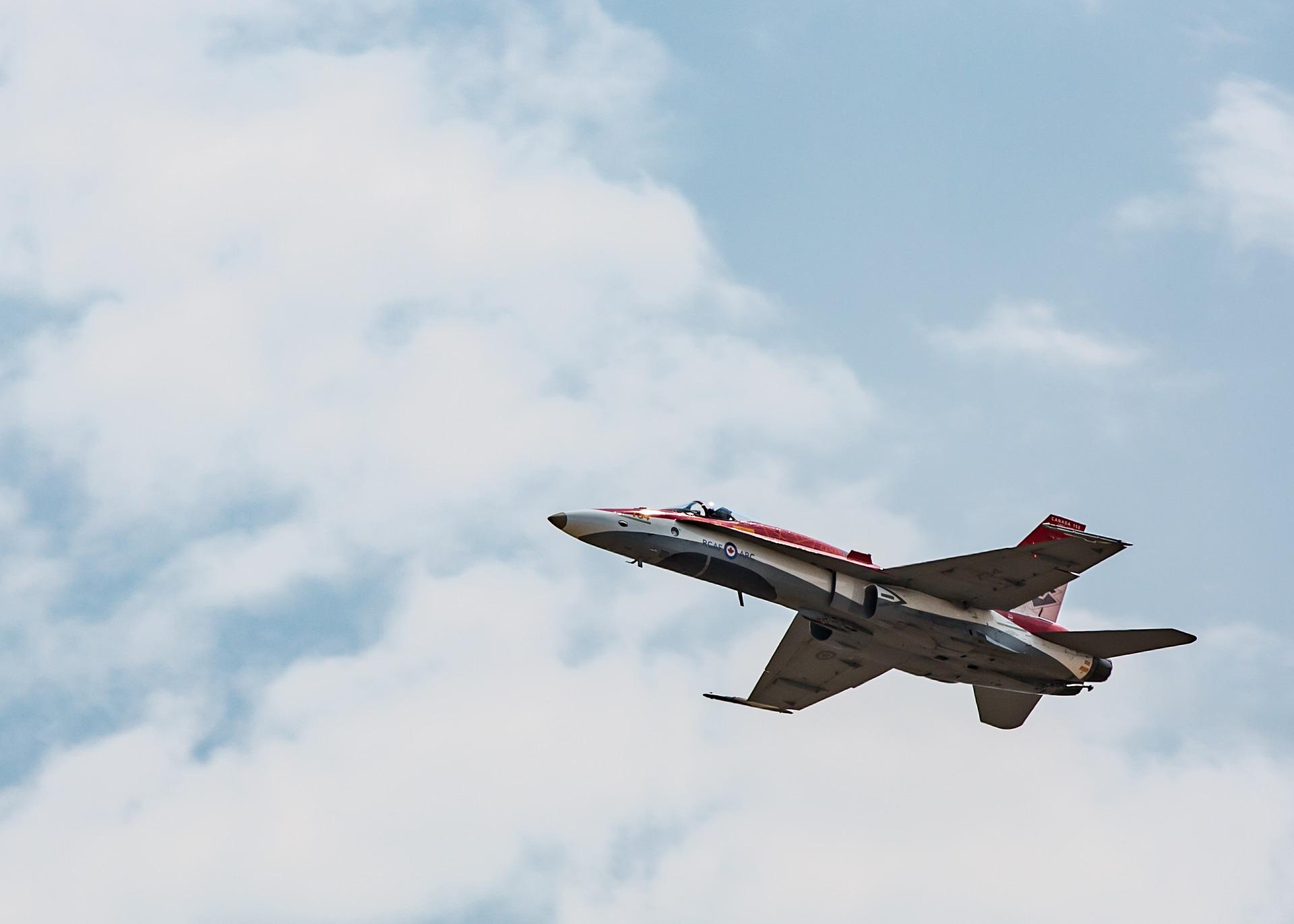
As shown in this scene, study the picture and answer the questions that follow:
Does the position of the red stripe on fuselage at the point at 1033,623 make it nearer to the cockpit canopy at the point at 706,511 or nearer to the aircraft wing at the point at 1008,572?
the aircraft wing at the point at 1008,572

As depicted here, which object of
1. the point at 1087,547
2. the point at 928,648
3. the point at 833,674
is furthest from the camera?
the point at 833,674

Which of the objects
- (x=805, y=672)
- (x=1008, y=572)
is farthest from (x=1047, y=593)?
(x=805, y=672)

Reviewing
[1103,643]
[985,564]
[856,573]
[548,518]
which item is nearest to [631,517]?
[548,518]

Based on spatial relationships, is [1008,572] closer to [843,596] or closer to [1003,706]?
[843,596]

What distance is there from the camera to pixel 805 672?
5094 centimetres

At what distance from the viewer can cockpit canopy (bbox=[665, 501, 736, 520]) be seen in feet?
147

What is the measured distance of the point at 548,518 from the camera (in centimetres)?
4372

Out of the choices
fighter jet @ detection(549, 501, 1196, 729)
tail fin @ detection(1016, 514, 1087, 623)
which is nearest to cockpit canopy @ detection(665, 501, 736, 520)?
fighter jet @ detection(549, 501, 1196, 729)

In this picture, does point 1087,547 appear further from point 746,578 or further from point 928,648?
point 746,578

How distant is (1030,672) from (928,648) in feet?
9.85

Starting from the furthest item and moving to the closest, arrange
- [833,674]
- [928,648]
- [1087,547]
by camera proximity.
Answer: [833,674]
[928,648]
[1087,547]

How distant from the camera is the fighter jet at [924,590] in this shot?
4362 centimetres

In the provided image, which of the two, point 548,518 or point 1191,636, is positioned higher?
point 548,518

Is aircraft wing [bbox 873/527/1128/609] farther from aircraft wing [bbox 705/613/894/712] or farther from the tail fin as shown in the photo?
aircraft wing [bbox 705/613/894/712]
